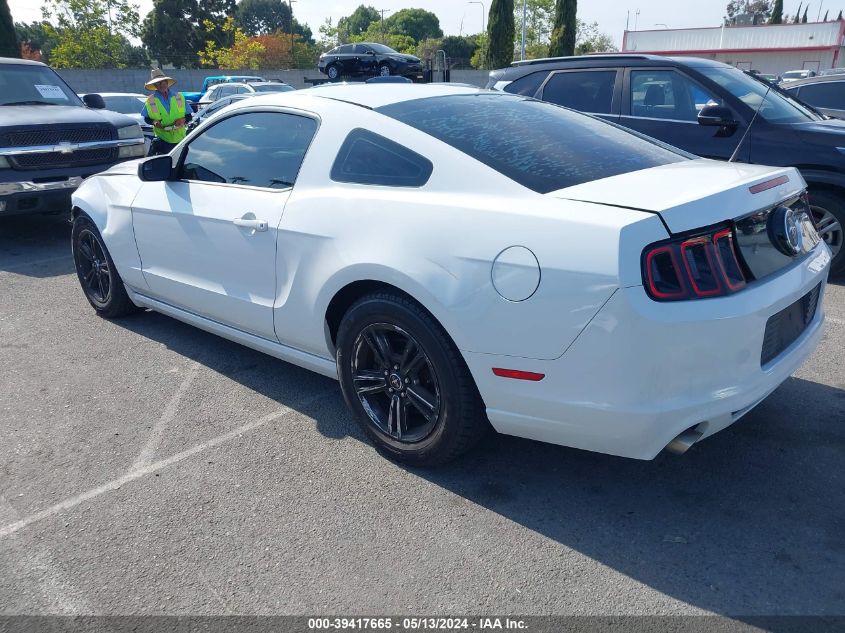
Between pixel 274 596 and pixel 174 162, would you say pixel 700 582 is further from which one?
pixel 174 162

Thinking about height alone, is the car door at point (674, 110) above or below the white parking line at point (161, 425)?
above

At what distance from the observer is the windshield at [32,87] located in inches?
322

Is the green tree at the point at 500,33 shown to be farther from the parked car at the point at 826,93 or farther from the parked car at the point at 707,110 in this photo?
the parked car at the point at 707,110

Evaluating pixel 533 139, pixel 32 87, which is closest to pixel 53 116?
pixel 32 87

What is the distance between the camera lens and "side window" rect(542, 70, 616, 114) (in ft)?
22.1

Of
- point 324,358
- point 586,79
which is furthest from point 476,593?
point 586,79

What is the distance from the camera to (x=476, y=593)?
234 cm

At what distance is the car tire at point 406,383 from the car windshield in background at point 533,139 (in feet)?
2.39

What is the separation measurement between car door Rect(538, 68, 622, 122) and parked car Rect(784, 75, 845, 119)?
350cm

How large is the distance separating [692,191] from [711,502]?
1.26m

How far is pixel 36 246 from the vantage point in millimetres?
7801

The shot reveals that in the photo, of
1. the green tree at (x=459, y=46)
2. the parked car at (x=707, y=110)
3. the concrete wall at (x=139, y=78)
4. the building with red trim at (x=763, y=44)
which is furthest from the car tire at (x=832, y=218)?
the green tree at (x=459, y=46)

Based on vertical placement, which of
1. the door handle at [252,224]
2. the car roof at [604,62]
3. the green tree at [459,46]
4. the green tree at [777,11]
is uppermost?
the green tree at [777,11]

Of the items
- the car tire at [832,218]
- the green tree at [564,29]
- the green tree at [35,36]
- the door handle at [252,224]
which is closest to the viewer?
the door handle at [252,224]
